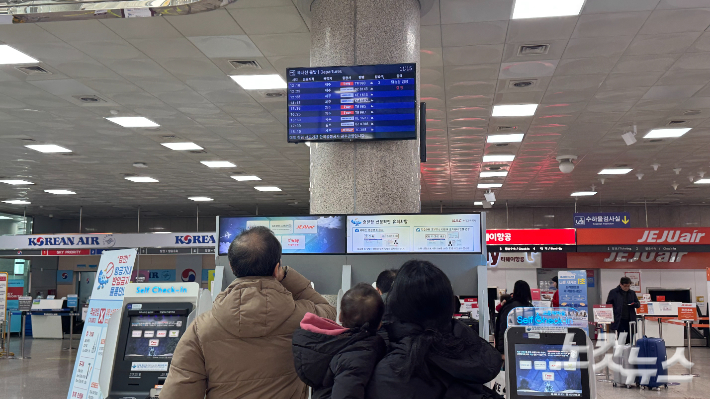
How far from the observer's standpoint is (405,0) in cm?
477

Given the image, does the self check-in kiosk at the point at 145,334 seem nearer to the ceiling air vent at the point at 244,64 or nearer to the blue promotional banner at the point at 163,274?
the ceiling air vent at the point at 244,64

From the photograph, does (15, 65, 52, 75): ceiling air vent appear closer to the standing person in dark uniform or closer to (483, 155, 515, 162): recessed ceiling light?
(483, 155, 515, 162): recessed ceiling light

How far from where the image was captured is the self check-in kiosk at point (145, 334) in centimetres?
334

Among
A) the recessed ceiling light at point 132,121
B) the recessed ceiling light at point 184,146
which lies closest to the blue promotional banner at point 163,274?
the recessed ceiling light at point 184,146

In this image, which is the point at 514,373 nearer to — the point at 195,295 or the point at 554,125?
the point at 195,295

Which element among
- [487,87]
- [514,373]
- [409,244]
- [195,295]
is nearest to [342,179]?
[409,244]

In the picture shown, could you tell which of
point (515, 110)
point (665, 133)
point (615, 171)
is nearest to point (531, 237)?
point (615, 171)

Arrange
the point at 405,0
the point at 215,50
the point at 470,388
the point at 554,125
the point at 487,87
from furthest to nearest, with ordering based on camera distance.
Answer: the point at 554,125, the point at 487,87, the point at 215,50, the point at 405,0, the point at 470,388

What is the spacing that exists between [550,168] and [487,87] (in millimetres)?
6122

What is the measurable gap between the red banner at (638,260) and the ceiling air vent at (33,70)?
14.0 m

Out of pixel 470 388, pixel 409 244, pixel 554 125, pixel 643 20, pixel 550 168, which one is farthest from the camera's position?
pixel 550 168

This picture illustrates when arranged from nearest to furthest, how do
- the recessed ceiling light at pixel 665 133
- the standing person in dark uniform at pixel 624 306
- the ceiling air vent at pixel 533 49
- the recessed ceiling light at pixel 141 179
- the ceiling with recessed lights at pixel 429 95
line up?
the ceiling with recessed lights at pixel 429 95 < the ceiling air vent at pixel 533 49 < the recessed ceiling light at pixel 665 133 < the standing person in dark uniform at pixel 624 306 < the recessed ceiling light at pixel 141 179

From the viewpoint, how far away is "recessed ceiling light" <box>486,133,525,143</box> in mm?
10172

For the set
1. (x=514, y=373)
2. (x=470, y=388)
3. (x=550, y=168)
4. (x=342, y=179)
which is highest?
(x=550, y=168)
